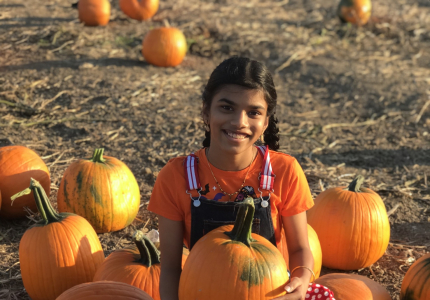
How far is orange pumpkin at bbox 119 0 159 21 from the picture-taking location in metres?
11.0

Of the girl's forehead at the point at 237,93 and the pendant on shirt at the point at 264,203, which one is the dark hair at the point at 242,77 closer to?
the girl's forehead at the point at 237,93

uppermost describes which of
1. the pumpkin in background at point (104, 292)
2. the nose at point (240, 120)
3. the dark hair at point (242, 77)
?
the dark hair at point (242, 77)

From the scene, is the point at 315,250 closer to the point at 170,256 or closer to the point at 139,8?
the point at 170,256

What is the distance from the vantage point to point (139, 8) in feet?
36.4

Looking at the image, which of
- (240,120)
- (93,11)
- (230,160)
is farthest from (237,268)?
(93,11)

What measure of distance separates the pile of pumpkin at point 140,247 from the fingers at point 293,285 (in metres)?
0.05

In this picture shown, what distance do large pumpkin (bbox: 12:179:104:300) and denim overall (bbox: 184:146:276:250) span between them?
1.14 m

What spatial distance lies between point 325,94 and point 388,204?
150 inches

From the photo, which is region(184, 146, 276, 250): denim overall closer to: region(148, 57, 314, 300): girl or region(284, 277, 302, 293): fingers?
region(148, 57, 314, 300): girl

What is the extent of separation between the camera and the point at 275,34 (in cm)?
1155

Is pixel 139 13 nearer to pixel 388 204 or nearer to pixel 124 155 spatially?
pixel 124 155

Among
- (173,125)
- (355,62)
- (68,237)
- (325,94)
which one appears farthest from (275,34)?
(68,237)

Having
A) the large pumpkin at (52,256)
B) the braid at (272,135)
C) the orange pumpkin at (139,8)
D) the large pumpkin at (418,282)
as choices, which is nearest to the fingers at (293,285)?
the braid at (272,135)

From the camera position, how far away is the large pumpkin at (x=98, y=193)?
15.3 feet
